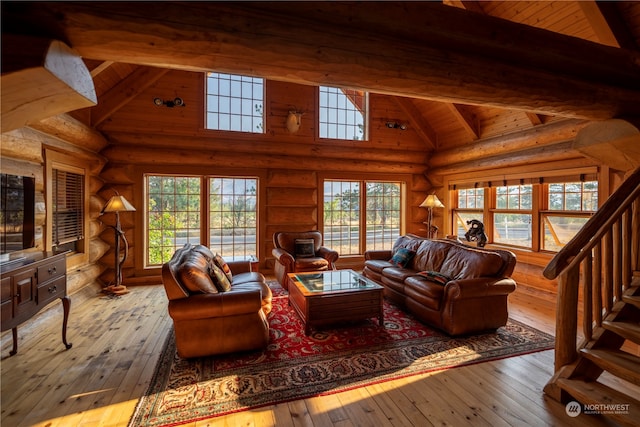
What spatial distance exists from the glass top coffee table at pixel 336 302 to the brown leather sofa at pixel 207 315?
542mm

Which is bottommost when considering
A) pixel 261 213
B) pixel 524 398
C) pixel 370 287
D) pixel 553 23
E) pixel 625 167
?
pixel 524 398

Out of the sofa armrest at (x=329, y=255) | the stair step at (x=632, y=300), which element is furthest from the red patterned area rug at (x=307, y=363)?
the sofa armrest at (x=329, y=255)

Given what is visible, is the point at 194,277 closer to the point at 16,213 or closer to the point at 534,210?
the point at 16,213

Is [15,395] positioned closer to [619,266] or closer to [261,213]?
[261,213]

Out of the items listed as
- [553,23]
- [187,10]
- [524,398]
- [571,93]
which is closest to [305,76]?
[187,10]

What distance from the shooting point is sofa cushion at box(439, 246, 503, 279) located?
334 centimetres

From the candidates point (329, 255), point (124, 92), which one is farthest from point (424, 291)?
point (124, 92)

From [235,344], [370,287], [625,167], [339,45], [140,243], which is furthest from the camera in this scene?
[140,243]

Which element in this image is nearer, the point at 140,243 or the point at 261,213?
the point at 140,243

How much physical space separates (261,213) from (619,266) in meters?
5.25

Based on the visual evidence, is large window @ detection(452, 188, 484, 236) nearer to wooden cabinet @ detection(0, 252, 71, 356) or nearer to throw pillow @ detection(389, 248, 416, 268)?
throw pillow @ detection(389, 248, 416, 268)

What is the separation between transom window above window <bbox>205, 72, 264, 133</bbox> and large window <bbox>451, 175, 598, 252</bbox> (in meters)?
4.82

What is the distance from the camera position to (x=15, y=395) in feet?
7.27

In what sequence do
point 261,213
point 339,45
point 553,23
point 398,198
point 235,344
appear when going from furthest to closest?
1. point 398,198
2. point 261,213
3. point 553,23
4. point 235,344
5. point 339,45
